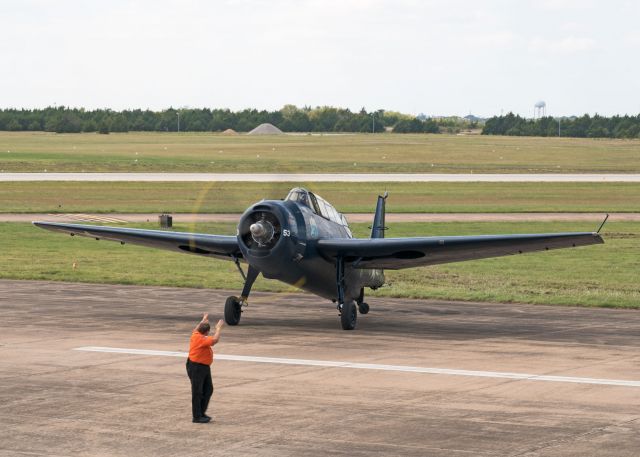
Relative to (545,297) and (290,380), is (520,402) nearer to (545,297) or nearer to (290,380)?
(290,380)

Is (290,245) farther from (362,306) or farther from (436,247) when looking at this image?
(362,306)

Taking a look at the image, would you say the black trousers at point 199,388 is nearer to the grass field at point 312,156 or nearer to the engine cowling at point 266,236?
the engine cowling at point 266,236

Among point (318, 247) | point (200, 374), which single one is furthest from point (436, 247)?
point (200, 374)

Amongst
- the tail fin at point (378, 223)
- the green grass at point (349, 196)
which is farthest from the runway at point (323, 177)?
the tail fin at point (378, 223)

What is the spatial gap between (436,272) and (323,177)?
50852 millimetres

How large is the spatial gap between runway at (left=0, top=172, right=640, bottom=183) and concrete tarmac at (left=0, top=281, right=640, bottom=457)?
179 ft

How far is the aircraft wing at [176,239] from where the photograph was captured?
25.8 metres

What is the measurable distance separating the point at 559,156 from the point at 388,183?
179 feet

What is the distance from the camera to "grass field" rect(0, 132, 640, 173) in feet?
340

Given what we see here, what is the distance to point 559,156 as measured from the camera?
132 metres

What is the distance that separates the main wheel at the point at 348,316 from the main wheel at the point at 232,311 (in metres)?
2.34

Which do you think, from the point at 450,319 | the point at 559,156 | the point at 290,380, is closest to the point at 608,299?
the point at 450,319

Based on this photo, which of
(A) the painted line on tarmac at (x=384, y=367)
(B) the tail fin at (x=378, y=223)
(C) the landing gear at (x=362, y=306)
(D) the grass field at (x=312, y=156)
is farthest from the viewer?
(D) the grass field at (x=312, y=156)

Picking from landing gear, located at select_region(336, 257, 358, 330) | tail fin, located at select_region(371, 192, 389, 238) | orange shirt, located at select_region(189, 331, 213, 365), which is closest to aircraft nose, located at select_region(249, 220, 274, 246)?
landing gear, located at select_region(336, 257, 358, 330)
